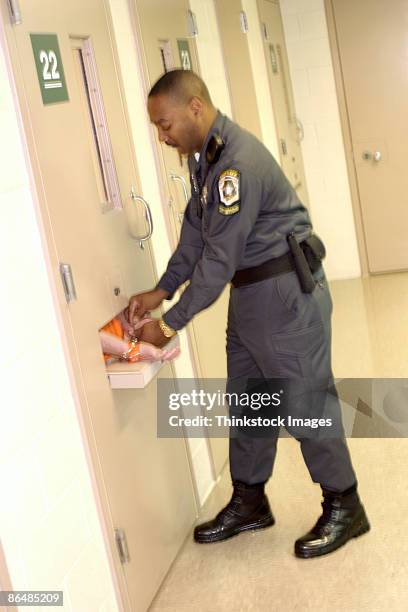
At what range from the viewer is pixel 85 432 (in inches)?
92.3

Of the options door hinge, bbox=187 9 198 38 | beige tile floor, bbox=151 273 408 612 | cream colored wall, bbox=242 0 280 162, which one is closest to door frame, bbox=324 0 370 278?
cream colored wall, bbox=242 0 280 162

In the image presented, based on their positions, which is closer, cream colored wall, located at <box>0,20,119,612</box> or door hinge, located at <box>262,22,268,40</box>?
cream colored wall, located at <box>0,20,119,612</box>

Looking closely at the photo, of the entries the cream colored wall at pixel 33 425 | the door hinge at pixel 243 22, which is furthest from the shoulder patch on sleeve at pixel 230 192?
the door hinge at pixel 243 22

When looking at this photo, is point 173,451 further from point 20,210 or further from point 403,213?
point 403,213

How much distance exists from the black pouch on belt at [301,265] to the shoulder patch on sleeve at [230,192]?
269 mm

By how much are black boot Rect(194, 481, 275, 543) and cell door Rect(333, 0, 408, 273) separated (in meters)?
3.73

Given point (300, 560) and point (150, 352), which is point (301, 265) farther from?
point (300, 560)

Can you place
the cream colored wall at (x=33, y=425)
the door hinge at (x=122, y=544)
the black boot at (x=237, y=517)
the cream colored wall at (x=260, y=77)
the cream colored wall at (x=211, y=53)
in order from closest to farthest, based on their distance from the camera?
the cream colored wall at (x=33, y=425)
the door hinge at (x=122, y=544)
the black boot at (x=237, y=517)
the cream colored wall at (x=211, y=53)
the cream colored wall at (x=260, y=77)

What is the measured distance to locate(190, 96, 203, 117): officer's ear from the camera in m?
2.60

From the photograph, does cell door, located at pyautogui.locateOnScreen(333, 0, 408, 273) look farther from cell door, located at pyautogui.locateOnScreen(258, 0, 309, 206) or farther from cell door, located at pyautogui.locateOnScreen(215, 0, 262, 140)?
cell door, located at pyautogui.locateOnScreen(215, 0, 262, 140)

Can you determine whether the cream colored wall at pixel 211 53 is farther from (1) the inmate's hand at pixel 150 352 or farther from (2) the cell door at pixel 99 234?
(1) the inmate's hand at pixel 150 352

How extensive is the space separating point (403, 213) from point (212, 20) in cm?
268

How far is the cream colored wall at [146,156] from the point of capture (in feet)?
9.64

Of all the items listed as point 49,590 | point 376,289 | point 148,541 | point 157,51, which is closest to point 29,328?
point 49,590
